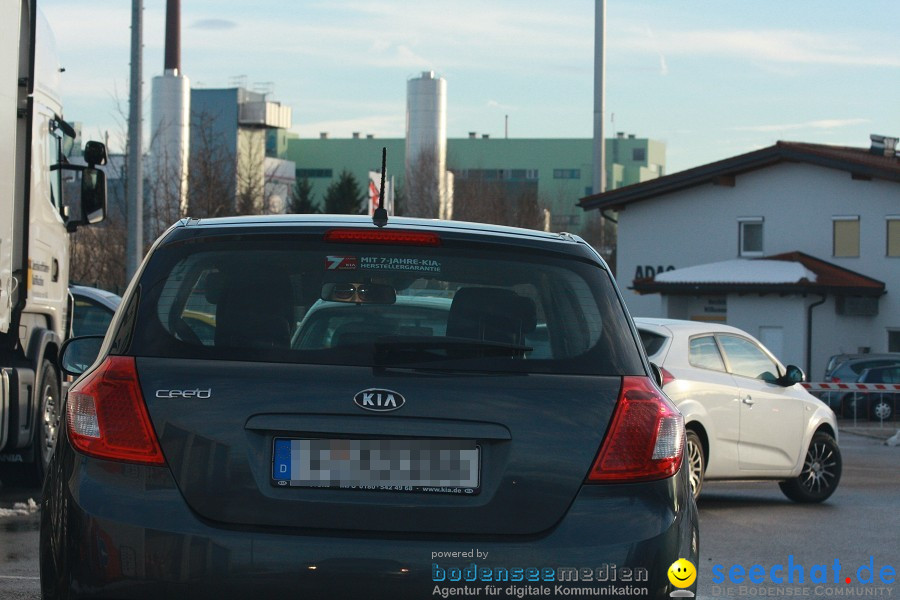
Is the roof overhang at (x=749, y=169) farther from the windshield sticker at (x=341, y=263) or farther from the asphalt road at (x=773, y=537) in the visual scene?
the windshield sticker at (x=341, y=263)

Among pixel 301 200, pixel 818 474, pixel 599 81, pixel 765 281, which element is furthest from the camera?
pixel 301 200

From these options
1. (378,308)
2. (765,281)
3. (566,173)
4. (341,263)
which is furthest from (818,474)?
(566,173)

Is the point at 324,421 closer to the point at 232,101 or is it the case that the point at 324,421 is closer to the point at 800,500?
the point at 800,500

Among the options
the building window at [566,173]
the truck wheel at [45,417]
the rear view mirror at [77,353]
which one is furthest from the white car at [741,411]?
the building window at [566,173]

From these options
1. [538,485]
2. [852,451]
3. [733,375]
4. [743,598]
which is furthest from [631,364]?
[852,451]

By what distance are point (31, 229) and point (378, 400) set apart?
283 inches

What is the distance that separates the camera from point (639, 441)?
3.90 meters

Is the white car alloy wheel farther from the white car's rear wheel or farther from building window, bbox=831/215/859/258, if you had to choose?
building window, bbox=831/215/859/258

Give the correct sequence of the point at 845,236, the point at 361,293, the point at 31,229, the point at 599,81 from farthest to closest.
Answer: the point at 845,236, the point at 599,81, the point at 31,229, the point at 361,293

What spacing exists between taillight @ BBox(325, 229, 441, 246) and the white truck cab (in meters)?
5.97

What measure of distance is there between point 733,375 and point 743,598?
14.5ft

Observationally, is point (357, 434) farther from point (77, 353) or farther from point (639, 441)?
point (77, 353)

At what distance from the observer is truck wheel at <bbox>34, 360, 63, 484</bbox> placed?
10.6 metres

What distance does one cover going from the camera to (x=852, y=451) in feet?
64.4
